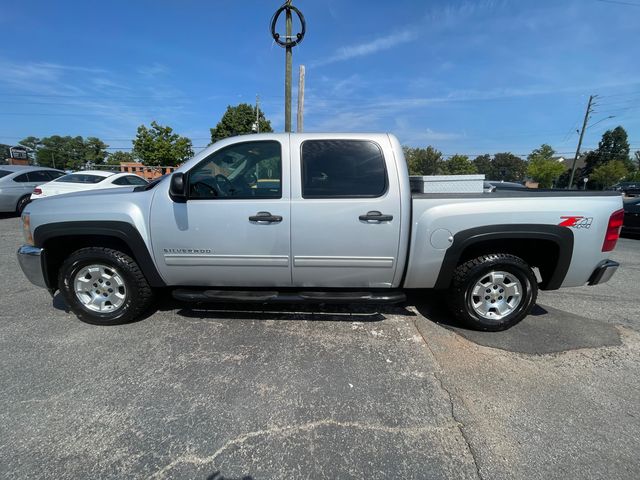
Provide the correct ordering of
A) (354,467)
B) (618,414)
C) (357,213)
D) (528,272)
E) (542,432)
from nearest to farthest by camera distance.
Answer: (354,467) < (542,432) < (618,414) < (357,213) < (528,272)

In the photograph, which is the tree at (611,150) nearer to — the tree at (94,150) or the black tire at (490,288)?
the black tire at (490,288)

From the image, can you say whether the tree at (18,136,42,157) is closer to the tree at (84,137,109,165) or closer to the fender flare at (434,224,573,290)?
the tree at (84,137,109,165)

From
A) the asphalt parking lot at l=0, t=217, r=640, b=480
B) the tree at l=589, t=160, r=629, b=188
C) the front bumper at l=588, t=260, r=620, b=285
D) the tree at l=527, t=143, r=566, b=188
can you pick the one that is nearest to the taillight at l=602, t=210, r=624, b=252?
the front bumper at l=588, t=260, r=620, b=285

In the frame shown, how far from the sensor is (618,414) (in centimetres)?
213

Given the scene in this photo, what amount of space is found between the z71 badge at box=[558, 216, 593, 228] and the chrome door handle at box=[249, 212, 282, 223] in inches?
103

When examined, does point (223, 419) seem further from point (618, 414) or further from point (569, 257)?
point (569, 257)

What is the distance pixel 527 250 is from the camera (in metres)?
3.19

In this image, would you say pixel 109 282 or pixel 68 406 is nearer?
pixel 68 406

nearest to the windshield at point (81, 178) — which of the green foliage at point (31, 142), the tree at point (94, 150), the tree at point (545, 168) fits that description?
the tree at point (545, 168)

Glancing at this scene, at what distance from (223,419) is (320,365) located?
34.4 inches

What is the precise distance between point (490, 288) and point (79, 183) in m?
11.1

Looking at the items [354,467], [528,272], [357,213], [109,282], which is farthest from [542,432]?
[109,282]

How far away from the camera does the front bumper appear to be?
295cm

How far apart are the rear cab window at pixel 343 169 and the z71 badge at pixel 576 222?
5.52 ft
